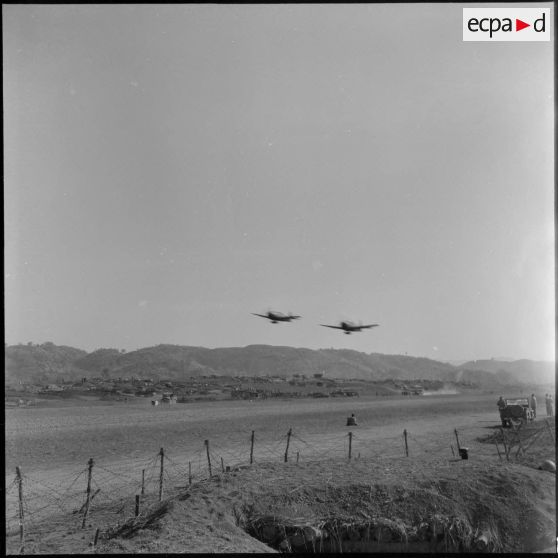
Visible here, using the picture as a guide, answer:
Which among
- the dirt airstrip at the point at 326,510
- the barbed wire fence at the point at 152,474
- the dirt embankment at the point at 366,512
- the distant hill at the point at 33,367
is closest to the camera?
the dirt airstrip at the point at 326,510

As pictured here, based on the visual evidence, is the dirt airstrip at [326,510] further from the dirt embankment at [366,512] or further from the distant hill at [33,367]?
the distant hill at [33,367]

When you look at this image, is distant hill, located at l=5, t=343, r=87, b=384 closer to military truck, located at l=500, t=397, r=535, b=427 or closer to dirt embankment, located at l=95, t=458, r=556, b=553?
military truck, located at l=500, t=397, r=535, b=427

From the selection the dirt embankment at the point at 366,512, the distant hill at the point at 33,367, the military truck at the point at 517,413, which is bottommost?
the distant hill at the point at 33,367

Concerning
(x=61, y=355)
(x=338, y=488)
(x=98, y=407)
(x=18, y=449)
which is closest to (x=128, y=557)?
(x=338, y=488)

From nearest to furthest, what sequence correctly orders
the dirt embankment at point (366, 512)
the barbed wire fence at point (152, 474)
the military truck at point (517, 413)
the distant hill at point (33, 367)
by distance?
the dirt embankment at point (366, 512), the barbed wire fence at point (152, 474), the military truck at point (517, 413), the distant hill at point (33, 367)

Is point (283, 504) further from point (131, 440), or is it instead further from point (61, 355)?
point (61, 355)

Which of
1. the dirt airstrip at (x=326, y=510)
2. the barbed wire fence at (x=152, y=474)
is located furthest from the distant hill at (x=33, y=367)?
the dirt airstrip at (x=326, y=510)

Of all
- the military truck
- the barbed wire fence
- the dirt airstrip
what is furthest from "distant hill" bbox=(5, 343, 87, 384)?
the dirt airstrip

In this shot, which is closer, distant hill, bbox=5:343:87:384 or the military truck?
the military truck

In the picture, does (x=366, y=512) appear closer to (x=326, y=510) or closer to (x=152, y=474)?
(x=326, y=510)
